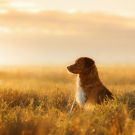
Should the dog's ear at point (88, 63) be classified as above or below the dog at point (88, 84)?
above

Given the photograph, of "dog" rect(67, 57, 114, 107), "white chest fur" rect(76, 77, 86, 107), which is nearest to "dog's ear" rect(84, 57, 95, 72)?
"dog" rect(67, 57, 114, 107)

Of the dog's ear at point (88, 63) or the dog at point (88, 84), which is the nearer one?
the dog at point (88, 84)

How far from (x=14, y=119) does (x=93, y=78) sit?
2.49 m

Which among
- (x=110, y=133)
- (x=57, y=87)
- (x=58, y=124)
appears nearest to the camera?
(x=110, y=133)

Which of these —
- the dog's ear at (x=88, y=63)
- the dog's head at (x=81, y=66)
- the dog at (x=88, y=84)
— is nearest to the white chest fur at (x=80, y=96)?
the dog at (x=88, y=84)

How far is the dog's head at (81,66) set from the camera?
5644mm

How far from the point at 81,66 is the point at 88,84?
0.59 metres

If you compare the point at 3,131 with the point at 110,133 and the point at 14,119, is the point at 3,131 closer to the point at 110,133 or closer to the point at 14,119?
the point at 14,119

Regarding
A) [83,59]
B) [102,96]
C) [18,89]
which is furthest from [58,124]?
[18,89]

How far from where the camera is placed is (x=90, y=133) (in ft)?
11.5

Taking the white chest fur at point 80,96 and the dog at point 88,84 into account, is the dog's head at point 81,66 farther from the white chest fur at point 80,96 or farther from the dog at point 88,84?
the white chest fur at point 80,96

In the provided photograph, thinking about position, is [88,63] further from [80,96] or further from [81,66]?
[80,96]

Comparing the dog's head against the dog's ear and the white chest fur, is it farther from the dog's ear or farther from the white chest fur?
the white chest fur

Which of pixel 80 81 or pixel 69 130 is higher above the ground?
pixel 80 81
